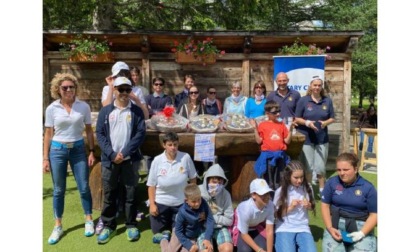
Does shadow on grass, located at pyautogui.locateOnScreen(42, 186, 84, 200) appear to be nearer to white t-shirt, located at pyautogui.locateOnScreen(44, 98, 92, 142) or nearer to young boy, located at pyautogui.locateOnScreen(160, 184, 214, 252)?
white t-shirt, located at pyautogui.locateOnScreen(44, 98, 92, 142)

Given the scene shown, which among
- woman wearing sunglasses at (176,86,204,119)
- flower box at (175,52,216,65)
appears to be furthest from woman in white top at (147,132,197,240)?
flower box at (175,52,216,65)

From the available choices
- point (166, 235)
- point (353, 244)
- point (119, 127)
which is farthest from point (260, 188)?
point (119, 127)

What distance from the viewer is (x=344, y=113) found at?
816 cm

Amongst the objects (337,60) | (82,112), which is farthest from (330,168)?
(82,112)

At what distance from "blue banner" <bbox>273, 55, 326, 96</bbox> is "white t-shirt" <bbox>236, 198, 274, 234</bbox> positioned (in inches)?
172

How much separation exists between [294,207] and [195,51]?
15.4 ft

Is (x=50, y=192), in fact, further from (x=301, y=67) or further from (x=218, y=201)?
(x=301, y=67)

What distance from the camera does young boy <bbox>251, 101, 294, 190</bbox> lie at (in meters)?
4.75

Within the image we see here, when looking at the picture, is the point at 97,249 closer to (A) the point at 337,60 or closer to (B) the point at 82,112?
(B) the point at 82,112

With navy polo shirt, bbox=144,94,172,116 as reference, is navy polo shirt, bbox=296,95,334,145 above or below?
below

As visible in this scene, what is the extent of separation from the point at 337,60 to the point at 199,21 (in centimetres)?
440

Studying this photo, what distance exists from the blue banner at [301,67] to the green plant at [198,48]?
136 cm

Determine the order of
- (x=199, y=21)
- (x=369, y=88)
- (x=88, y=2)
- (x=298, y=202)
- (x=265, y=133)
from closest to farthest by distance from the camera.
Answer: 1. (x=298, y=202)
2. (x=265, y=133)
3. (x=88, y=2)
4. (x=199, y=21)
5. (x=369, y=88)

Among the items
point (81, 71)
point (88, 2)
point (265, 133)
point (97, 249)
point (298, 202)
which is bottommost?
point (97, 249)
